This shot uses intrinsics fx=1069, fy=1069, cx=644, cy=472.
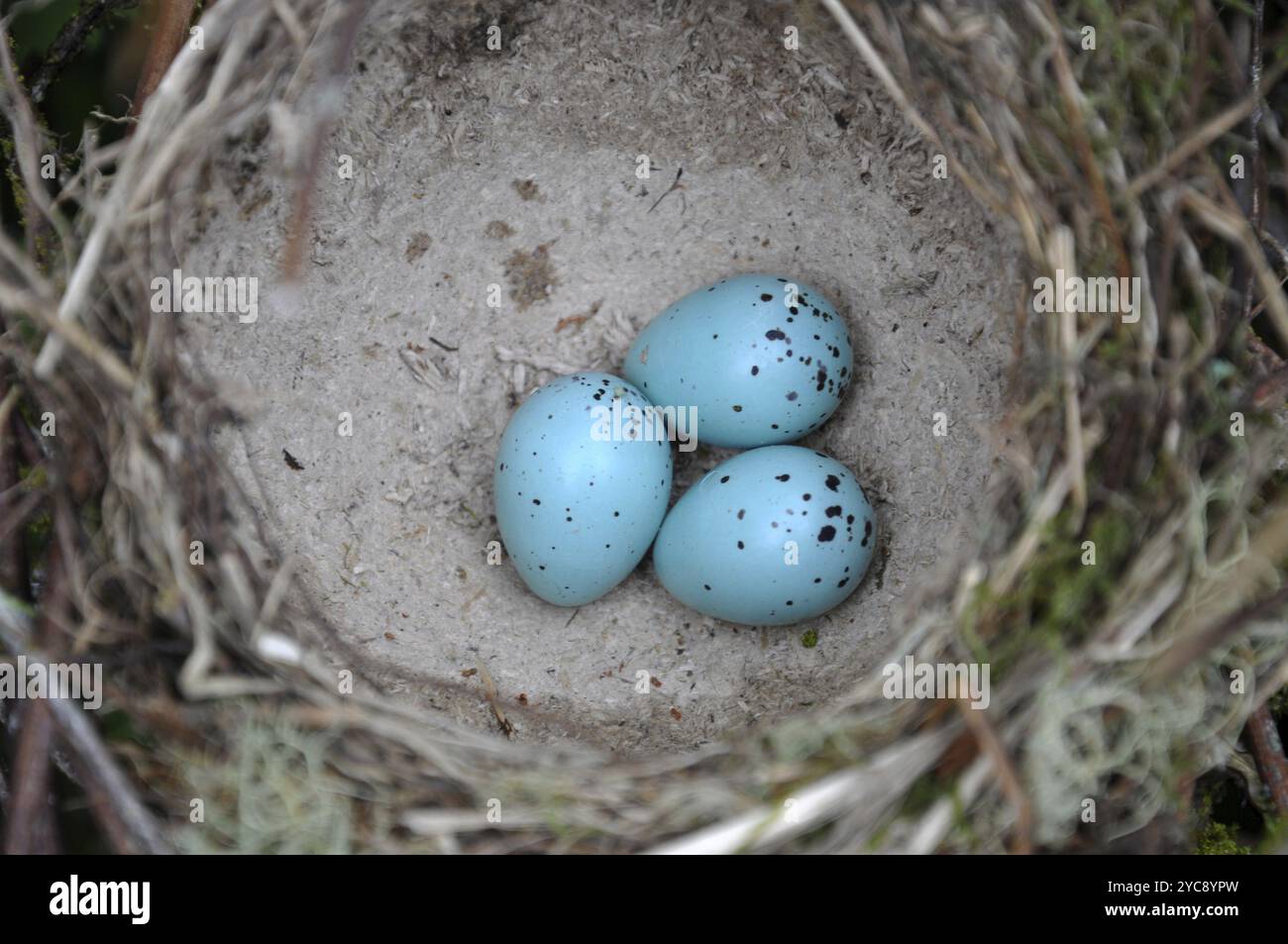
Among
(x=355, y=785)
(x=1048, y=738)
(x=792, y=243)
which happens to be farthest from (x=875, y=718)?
(x=792, y=243)

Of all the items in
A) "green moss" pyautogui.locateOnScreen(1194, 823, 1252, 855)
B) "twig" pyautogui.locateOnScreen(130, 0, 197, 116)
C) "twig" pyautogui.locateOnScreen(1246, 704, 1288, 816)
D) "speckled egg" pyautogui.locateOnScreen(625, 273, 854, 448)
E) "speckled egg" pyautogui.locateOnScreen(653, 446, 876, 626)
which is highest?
"twig" pyautogui.locateOnScreen(130, 0, 197, 116)

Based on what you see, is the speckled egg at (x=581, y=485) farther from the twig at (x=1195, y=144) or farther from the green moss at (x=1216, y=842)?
the green moss at (x=1216, y=842)

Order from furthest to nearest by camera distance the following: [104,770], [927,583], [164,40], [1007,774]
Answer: [164,40] → [927,583] → [104,770] → [1007,774]

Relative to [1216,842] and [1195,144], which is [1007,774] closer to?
[1216,842]

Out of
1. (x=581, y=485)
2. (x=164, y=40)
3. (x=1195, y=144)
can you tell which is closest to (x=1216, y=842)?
(x=1195, y=144)

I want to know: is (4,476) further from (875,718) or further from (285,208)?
(875,718)

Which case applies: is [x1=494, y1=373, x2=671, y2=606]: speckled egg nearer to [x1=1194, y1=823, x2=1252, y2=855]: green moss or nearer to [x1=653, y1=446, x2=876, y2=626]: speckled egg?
[x1=653, y1=446, x2=876, y2=626]: speckled egg

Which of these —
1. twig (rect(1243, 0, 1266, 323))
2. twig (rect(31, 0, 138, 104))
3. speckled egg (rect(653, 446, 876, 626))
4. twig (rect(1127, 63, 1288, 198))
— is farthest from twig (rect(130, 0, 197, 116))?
twig (rect(1243, 0, 1266, 323))
